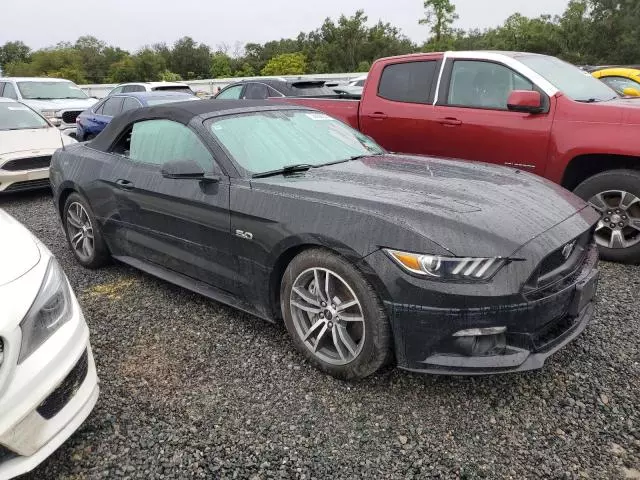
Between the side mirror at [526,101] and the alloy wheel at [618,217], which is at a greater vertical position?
the side mirror at [526,101]

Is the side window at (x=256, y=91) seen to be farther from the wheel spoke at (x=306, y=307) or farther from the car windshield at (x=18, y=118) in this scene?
the wheel spoke at (x=306, y=307)

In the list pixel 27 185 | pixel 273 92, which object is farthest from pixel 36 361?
pixel 273 92

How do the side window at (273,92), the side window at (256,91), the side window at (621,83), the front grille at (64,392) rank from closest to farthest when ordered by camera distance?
the front grille at (64,392) < the side window at (621,83) < the side window at (273,92) < the side window at (256,91)

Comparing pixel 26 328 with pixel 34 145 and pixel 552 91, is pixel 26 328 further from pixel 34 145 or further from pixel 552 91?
pixel 34 145

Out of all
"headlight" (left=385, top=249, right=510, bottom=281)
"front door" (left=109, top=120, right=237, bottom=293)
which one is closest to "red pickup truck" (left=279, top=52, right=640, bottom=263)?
"headlight" (left=385, top=249, right=510, bottom=281)

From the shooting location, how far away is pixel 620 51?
127 ft

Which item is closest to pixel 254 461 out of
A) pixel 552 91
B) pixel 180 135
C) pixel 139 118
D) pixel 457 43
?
pixel 180 135

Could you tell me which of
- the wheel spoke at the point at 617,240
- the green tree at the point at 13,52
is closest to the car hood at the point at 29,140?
the wheel spoke at the point at 617,240

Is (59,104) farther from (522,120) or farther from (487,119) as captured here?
(522,120)

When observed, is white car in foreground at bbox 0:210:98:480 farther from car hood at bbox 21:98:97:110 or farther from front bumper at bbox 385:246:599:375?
car hood at bbox 21:98:97:110

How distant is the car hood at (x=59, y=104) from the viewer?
12.1m

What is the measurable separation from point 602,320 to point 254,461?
2.40 metres

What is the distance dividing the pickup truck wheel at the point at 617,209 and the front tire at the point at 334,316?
269cm

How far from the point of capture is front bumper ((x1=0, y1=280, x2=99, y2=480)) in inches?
70.6
